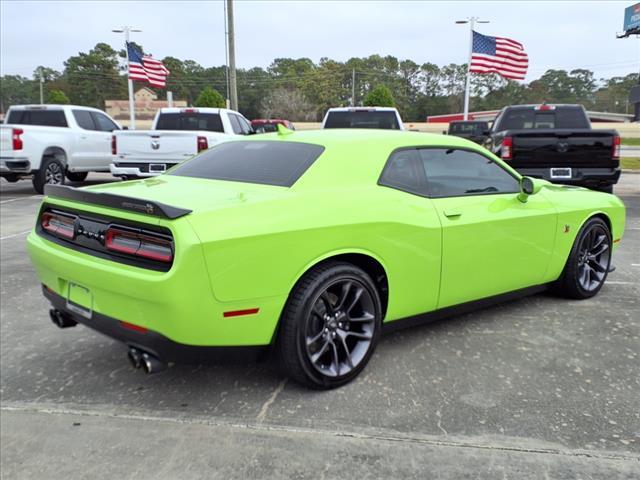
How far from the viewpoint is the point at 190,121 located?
11641 millimetres

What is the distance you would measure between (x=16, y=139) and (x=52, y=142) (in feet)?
2.64

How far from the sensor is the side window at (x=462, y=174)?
12.4ft

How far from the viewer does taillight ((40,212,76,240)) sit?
3182 millimetres

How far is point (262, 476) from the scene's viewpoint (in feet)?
7.97

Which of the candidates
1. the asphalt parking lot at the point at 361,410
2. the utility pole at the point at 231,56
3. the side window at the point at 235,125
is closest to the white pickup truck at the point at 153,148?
the side window at the point at 235,125

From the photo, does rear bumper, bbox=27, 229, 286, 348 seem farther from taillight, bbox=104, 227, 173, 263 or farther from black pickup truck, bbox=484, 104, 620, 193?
black pickup truck, bbox=484, 104, 620, 193

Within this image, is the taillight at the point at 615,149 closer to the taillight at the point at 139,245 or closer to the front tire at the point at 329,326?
the front tire at the point at 329,326

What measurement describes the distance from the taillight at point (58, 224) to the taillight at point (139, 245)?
389mm

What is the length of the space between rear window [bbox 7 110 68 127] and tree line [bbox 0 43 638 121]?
68261 mm

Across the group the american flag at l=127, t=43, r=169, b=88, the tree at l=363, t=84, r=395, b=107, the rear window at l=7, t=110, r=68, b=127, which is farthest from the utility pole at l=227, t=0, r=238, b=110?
the tree at l=363, t=84, r=395, b=107

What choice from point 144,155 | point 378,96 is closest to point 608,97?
point 378,96

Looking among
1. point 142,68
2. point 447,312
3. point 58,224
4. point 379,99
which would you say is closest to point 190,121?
point 58,224

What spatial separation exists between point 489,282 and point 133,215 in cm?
243

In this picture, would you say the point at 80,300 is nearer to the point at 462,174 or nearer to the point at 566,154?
the point at 462,174
